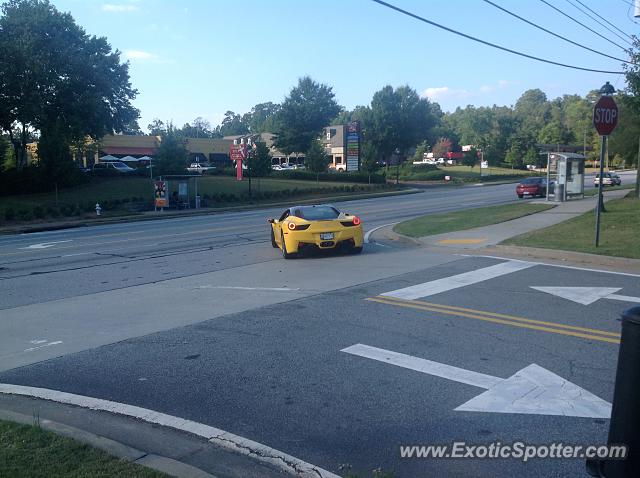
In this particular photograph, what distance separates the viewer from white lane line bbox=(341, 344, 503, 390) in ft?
19.0

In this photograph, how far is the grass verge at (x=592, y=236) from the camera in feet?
43.3

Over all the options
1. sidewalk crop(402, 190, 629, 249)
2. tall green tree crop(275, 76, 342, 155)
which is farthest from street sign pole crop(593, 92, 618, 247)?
tall green tree crop(275, 76, 342, 155)

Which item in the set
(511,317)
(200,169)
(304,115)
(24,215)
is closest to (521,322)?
(511,317)

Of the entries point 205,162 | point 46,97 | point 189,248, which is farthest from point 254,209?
point 205,162

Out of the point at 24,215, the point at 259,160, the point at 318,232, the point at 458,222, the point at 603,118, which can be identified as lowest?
the point at 24,215

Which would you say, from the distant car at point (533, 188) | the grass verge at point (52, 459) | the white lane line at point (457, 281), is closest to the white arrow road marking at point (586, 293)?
the white lane line at point (457, 281)

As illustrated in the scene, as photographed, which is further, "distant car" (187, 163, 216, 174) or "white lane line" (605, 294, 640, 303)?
"distant car" (187, 163, 216, 174)

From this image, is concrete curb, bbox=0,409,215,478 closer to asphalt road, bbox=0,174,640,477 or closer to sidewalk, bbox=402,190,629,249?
asphalt road, bbox=0,174,640,477

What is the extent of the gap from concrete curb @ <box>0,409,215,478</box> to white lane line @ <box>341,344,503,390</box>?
274cm

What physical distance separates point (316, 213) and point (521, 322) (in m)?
8.12

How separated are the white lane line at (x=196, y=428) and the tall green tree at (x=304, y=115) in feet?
245

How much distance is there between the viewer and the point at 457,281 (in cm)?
1074

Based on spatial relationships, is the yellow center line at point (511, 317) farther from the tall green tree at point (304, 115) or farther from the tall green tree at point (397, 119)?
the tall green tree at point (397, 119)

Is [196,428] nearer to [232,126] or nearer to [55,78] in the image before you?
[55,78]
